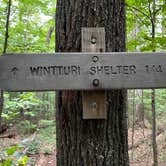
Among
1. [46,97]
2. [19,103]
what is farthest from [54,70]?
[46,97]

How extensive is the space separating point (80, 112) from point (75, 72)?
12.0 inches

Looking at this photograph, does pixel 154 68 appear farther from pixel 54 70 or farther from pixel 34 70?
pixel 34 70

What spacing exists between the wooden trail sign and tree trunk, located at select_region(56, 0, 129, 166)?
23cm

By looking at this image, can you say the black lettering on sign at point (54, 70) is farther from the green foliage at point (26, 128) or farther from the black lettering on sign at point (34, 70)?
the green foliage at point (26, 128)

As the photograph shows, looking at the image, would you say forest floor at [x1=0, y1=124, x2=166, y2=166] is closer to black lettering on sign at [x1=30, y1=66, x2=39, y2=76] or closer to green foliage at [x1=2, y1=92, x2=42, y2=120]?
green foliage at [x1=2, y1=92, x2=42, y2=120]

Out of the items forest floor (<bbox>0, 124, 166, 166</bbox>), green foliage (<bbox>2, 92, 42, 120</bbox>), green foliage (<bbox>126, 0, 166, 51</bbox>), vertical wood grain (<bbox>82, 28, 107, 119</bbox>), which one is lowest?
forest floor (<bbox>0, 124, 166, 166</bbox>)

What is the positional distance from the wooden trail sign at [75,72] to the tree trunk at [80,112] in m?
0.23

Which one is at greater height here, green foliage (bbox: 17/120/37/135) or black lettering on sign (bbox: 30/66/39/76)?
black lettering on sign (bbox: 30/66/39/76)

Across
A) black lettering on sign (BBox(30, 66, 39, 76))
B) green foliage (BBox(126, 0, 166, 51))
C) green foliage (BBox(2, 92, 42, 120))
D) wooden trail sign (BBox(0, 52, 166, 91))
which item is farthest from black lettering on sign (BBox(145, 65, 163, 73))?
green foliage (BBox(126, 0, 166, 51))

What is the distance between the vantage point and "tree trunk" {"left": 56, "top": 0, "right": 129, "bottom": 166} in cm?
171

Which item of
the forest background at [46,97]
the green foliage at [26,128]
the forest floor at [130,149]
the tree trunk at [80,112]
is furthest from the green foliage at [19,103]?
the green foliage at [26,128]

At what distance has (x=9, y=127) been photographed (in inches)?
458

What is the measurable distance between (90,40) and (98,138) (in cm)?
60

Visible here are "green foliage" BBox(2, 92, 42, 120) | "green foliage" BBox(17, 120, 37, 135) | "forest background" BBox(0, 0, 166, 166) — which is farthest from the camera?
"green foliage" BBox(17, 120, 37, 135)
